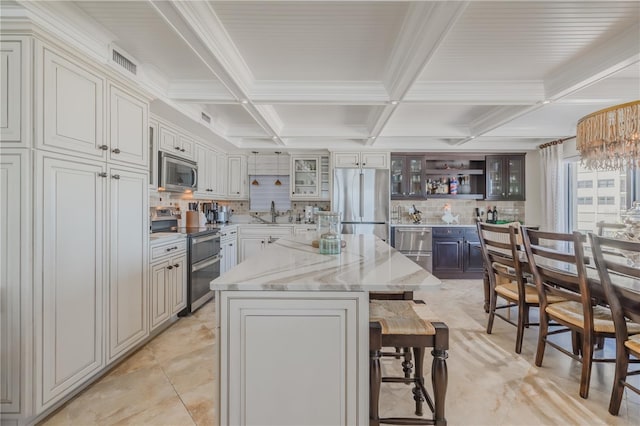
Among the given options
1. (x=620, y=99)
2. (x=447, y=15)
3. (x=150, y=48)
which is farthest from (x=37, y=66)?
(x=620, y=99)

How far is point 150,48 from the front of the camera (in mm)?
2197

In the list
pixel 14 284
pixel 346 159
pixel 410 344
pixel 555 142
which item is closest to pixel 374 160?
pixel 346 159

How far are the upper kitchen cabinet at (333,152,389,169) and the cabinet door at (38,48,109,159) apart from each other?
3478 millimetres

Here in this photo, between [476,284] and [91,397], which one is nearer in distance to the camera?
[91,397]

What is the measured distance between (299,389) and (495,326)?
251cm

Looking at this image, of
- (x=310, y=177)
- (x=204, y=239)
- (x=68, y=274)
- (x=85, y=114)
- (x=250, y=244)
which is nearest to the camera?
(x=68, y=274)

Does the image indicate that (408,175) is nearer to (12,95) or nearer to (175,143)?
(175,143)

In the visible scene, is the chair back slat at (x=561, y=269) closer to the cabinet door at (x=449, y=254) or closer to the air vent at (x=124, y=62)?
the cabinet door at (x=449, y=254)

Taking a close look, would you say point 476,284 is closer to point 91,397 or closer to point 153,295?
point 153,295

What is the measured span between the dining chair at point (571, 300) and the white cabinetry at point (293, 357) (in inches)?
59.7

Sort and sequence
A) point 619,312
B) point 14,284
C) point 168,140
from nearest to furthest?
point 14,284 → point 619,312 → point 168,140

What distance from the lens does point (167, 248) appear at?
9.07ft

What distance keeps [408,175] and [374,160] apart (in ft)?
2.36

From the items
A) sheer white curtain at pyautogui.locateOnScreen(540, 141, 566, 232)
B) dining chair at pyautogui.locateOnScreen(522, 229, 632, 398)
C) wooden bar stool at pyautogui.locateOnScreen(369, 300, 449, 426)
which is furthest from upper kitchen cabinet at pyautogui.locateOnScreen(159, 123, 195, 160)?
sheer white curtain at pyautogui.locateOnScreen(540, 141, 566, 232)
